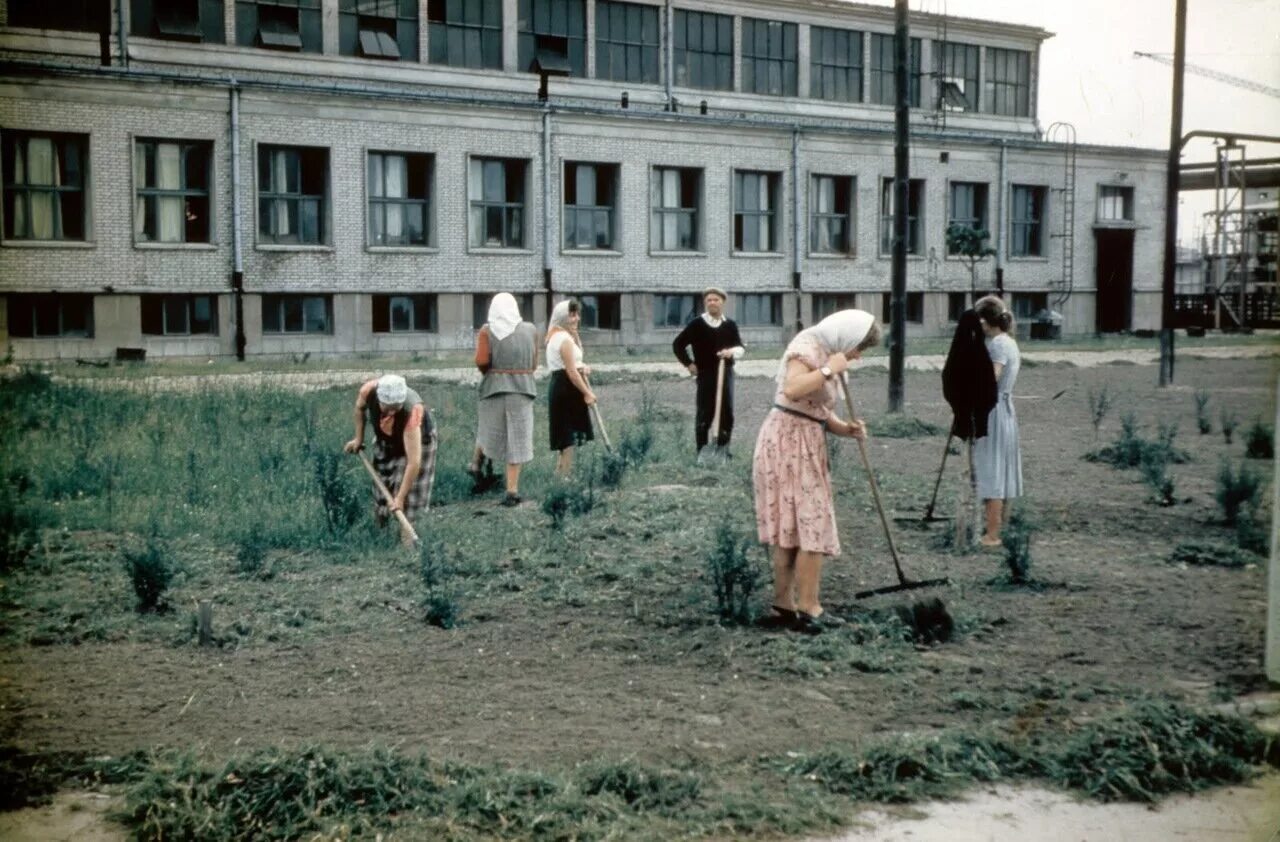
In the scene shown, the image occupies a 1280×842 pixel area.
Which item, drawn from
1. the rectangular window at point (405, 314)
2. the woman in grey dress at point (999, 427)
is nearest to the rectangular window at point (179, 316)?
the rectangular window at point (405, 314)

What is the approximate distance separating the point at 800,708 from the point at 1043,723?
1.01 m

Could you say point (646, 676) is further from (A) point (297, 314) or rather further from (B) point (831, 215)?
(B) point (831, 215)

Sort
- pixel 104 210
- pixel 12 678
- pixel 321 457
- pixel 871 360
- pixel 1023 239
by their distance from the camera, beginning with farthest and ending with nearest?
pixel 1023 239 → pixel 871 360 → pixel 104 210 → pixel 321 457 → pixel 12 678

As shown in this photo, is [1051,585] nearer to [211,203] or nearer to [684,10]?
[211,203]

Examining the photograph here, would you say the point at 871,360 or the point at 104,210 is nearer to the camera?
the point at 104,210

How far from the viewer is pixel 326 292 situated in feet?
104

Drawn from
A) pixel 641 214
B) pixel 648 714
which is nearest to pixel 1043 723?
pixel 648 714

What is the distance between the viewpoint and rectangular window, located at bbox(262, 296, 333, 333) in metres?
31.0

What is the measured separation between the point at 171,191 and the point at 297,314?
152 inches

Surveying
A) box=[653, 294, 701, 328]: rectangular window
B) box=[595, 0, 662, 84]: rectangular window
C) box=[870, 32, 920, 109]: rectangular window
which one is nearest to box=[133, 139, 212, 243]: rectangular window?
box=[653, 294, 701, 328]: rectangular window

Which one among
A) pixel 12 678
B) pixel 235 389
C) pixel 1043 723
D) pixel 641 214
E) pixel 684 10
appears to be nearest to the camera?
pixel 1043 723

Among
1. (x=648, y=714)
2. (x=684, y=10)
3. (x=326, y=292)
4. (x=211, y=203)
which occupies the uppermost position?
(x=684, y=10)

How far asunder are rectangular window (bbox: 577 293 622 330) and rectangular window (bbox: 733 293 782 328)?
3.97 m

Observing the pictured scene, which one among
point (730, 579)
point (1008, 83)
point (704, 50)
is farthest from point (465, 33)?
point (730, 579)
